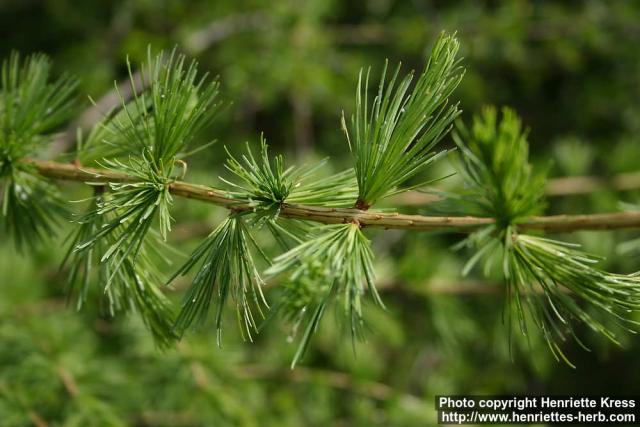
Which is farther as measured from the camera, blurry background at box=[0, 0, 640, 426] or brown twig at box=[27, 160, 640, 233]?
blurry background at box=[0, 0, 640, 426]

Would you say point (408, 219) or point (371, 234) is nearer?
point (408, 219)

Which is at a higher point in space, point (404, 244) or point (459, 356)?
point (404, 244)

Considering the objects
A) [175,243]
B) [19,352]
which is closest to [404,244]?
[175,243]

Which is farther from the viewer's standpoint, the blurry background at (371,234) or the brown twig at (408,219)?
the blurry background at (371,234)

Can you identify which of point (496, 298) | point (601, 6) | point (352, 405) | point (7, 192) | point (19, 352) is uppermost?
point (601, 6)

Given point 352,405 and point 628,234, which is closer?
point 352,405

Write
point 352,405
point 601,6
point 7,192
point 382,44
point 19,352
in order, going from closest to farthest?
point 7,192, point 19,352, point 352,405, point 601,6, point 382,44

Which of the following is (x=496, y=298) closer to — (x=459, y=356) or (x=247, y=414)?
(x=459, y=356)

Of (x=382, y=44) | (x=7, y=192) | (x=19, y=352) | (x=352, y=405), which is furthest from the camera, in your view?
(x=382, y=44)
